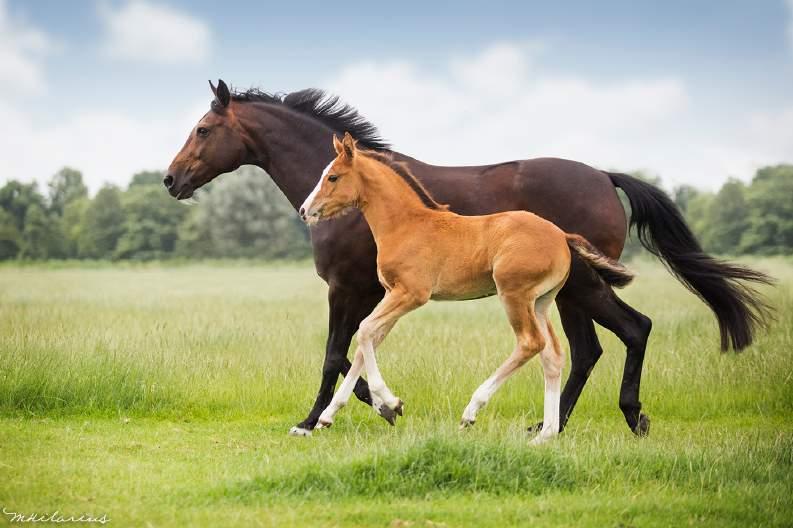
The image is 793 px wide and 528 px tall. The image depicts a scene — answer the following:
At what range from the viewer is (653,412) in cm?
905

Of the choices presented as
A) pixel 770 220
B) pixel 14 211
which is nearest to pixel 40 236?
pixel 14 211

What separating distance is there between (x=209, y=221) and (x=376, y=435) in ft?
181

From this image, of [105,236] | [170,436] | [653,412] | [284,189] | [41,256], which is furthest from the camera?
[105,236]

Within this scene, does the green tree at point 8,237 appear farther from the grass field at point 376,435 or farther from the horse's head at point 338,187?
the horse's head at point 338,187

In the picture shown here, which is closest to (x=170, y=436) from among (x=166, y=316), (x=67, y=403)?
(x=67, y=403)

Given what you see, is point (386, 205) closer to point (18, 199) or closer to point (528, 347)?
point (528, 347)

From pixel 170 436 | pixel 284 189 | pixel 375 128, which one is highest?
pixel 375 128

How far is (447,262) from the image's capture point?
6996 mm

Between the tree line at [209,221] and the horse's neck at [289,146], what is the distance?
2908cm

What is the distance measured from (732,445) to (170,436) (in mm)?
4584

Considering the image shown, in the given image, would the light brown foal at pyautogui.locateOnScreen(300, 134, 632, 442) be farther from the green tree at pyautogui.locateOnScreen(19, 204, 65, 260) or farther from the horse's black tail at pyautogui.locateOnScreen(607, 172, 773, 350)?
the green tree at pyautogui.locateOnScreen(19, 204, 65, 260)

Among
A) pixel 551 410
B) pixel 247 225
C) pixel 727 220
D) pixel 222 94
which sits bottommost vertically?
pixel 551 410

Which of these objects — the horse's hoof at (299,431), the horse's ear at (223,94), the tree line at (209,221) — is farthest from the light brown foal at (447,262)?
the tree line at (209,221)

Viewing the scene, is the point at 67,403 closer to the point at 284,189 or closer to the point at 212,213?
the point at 284,189
